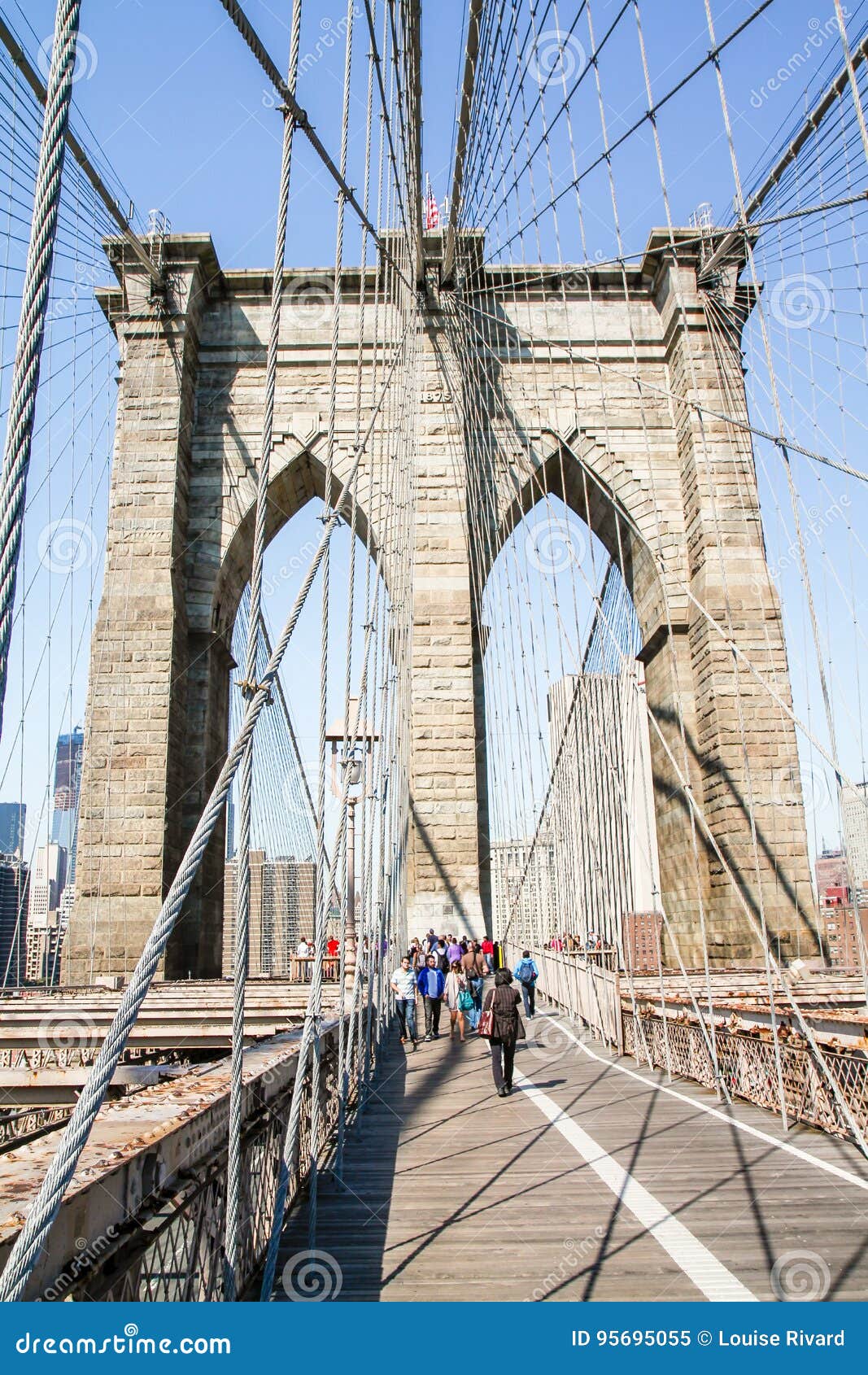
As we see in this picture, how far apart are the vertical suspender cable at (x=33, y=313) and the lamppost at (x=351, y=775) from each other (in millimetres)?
3668

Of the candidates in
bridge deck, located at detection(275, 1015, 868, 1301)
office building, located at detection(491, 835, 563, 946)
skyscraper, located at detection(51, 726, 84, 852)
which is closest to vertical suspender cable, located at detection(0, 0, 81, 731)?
bridge deck, located at detection(275, 1015, 868, 1301)

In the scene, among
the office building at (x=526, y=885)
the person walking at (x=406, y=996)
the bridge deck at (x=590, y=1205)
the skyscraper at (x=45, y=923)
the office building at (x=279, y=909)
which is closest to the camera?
the bridge deck at (x=590, y=1205)

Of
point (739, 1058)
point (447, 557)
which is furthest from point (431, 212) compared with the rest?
point (739, 1058)

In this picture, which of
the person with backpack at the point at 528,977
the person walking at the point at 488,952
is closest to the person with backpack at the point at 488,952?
the person walking at the point at 488,952

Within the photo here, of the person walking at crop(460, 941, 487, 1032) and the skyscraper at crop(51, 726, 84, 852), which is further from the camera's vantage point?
the skyscraper at crop(51, 726, 84, 852)

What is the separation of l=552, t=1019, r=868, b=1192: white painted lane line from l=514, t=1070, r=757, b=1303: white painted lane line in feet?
2.72

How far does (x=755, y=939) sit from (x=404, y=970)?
625cm

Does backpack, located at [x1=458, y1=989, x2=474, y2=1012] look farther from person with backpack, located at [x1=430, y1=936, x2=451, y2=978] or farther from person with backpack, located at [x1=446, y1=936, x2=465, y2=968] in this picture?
person with backpack, located at [x1=446, y1=936, x2=465, y2=968]

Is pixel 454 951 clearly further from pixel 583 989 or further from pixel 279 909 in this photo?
pixel 279 909

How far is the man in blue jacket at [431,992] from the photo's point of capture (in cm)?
1084

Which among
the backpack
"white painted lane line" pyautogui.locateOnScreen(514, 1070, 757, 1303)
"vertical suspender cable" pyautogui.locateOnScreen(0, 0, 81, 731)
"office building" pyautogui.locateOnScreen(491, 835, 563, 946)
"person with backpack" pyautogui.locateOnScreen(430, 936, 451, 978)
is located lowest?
"white painted lane line" pyautogui.locateOnScreen(514, 1070, 757, 1303)

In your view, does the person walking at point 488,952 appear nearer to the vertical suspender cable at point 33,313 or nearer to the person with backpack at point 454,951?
the person with backpack at point 454,951

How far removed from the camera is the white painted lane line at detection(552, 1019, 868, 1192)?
4230mm
